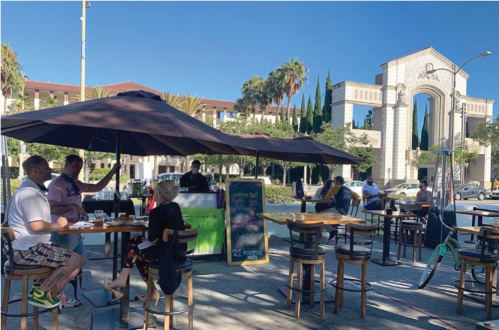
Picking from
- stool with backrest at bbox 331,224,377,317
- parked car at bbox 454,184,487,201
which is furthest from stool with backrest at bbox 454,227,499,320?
parked car at bbox 454,184,487,201

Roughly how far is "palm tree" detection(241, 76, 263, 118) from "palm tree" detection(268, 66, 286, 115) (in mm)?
2144

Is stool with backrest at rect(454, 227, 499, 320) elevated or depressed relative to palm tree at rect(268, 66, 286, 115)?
depressed

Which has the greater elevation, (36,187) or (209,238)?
(36,187)

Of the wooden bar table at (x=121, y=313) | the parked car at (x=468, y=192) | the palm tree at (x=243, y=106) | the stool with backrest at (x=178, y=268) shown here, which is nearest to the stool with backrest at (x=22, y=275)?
the wooden bar table at (x=121, y=313)

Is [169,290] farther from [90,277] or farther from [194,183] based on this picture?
[194,183]

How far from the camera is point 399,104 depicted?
1312 inches

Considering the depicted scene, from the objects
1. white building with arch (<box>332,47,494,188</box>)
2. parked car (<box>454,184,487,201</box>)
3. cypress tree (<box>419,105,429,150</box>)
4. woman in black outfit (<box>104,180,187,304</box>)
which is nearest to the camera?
woman in black outfit (<box>104,180,187,304</box>)

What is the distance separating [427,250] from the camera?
8609 millimetres

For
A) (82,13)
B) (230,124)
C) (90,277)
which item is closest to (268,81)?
(230,124)

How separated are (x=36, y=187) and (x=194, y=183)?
4.52 metres

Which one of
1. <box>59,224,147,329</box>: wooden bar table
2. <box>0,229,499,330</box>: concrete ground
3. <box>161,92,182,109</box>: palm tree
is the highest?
<box>161,92,182,109</box>: palm tree

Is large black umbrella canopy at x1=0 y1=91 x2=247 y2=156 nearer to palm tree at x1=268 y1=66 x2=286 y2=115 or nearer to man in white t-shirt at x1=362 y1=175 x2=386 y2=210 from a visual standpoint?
man in white t-shirt at x1=362 y1=175 x2=386 y2=210

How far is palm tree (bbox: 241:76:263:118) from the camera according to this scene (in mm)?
47625

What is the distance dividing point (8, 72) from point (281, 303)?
34958 millimetres
